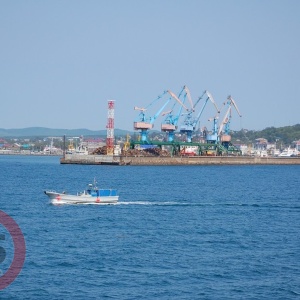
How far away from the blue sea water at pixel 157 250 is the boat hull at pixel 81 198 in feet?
2.44

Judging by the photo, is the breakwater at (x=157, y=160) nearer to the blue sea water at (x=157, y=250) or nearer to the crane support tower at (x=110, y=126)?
the crane support tower at (x=110, y=126)

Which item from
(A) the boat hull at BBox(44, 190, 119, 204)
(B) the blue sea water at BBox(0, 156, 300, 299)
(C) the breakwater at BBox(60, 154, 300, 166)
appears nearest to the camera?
(B) the blue sea water at BBox(0, 156, 300, 299)

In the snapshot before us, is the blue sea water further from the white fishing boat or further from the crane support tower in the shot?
the crane support tower

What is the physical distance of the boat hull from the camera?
47.4 meters

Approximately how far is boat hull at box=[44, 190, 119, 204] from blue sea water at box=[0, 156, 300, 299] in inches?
29.3

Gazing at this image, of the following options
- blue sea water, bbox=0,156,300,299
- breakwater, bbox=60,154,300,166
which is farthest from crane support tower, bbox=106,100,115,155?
blue sea water, bbox=0,156,300,299

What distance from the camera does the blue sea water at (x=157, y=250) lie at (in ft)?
79.1

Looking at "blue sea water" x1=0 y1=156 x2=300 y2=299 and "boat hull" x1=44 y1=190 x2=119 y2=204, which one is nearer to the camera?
"blue sea water" x1=0 y1=156 x2=300 y2=299

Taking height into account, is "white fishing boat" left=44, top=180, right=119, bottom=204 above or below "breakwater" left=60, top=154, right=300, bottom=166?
below
